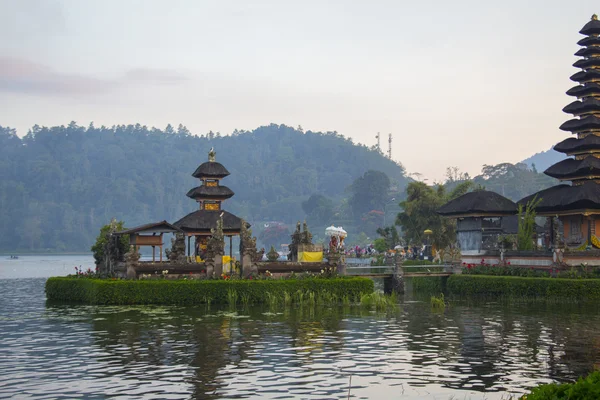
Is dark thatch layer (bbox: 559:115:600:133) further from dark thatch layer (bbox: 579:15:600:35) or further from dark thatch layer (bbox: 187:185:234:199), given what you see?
dark thatch layer (bbox: 187:185:234:199)

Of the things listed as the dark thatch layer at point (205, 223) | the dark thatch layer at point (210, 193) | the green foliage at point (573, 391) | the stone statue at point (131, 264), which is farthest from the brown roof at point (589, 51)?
the green foliage at point (573, 391)

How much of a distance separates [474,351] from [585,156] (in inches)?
1413

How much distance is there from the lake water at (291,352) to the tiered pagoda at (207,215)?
14.6 metres

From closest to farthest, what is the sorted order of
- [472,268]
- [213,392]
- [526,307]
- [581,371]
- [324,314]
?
[213,392] → [581,371] → [324,314] → [526,307] → [472,268]

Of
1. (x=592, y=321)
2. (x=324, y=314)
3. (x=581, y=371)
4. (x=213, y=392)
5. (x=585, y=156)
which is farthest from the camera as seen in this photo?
(x=585, y=156)

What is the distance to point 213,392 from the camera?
685 inches

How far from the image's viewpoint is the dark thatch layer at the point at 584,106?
55594 millimetres

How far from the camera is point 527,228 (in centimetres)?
5156

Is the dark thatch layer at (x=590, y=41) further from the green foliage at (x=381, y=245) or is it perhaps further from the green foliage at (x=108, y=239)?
the green foliage at (x=108, y=239)

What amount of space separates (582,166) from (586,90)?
7.11m

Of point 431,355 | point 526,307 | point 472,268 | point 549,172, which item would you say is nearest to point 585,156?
point 549,172

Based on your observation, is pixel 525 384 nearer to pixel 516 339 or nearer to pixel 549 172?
pixel 516 339

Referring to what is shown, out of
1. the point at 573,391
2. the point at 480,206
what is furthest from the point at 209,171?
the point at 573,391

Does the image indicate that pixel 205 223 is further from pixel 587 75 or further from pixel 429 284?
pixel 587 75
